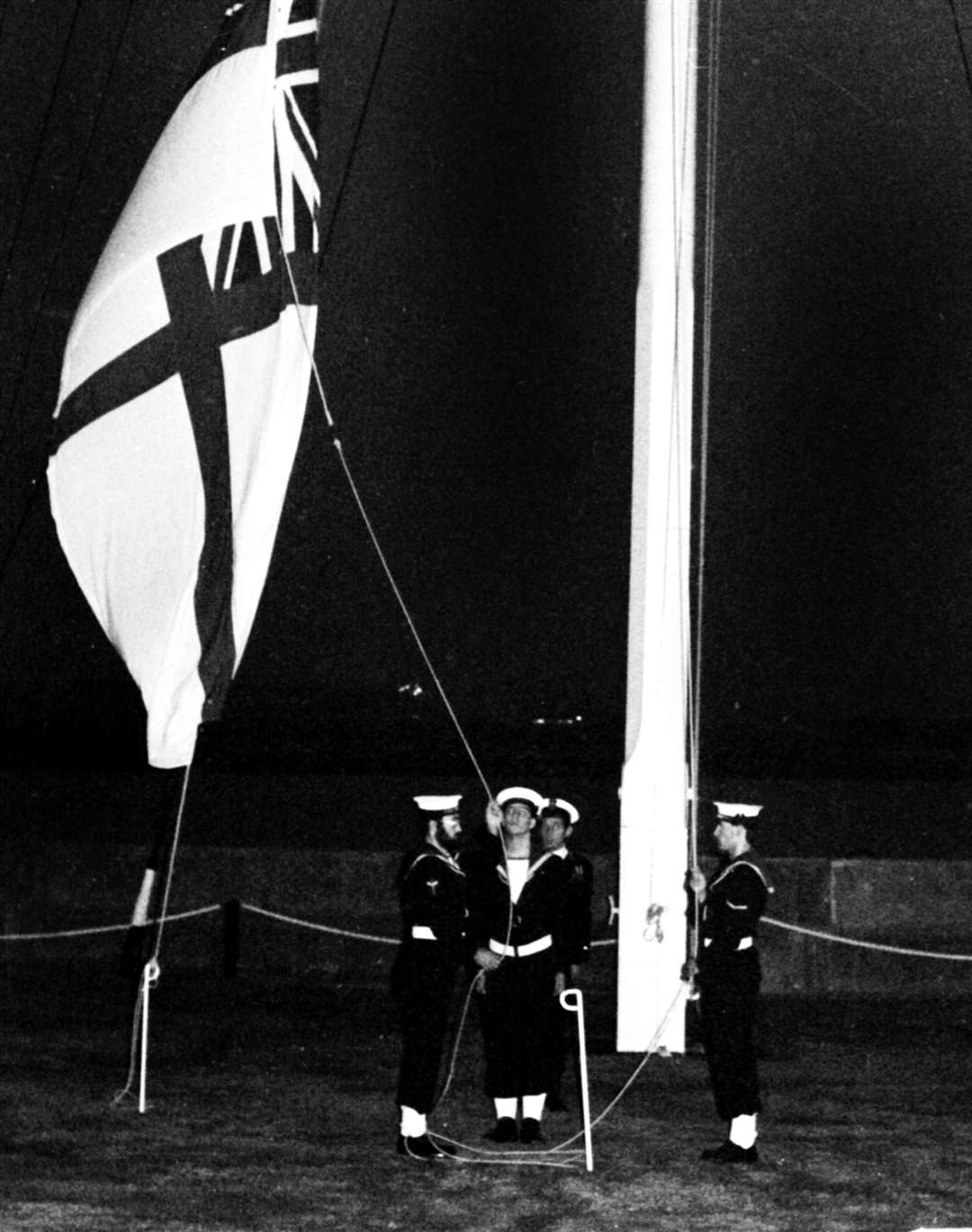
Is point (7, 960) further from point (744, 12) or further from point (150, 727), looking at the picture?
point (744, 12)

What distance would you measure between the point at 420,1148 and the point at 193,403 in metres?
3.33

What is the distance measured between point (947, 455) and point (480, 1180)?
19051 millimetres

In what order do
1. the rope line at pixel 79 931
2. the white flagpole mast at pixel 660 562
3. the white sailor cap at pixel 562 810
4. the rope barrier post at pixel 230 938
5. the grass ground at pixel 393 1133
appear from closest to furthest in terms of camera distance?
1. the grass ground at pixel 393 1133
2. the white sailor cap at pixel 562 810
3. the white flagpole mast at pixel 660 562
4. the rope barrier post at pixel 230 938
5. the rope line at pixel 79 931

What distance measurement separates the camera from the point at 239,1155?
7.82 m

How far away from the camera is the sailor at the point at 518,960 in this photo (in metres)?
8.34

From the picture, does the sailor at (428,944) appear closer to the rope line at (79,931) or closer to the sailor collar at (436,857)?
the sailor collar at (436,857)

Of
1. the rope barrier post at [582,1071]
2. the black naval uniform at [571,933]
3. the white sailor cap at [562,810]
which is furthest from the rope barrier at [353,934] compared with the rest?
the rope barrier post at [582,1071]

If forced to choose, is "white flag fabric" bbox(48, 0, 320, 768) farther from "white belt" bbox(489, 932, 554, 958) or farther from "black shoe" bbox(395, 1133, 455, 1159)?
"black shoe" bbox(395, 1133, 455, 1159)

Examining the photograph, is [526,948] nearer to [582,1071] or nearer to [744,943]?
[582,1071]

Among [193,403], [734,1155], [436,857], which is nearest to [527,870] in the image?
[436,857]

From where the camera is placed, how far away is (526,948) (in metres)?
8.48

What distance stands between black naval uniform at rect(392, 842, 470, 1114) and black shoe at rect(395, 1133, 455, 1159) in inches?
10.6

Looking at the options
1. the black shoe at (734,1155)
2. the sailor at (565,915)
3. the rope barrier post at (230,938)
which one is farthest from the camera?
the rope barrier post at (230,938)

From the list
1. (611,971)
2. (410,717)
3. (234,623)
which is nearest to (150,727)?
(234,623)
